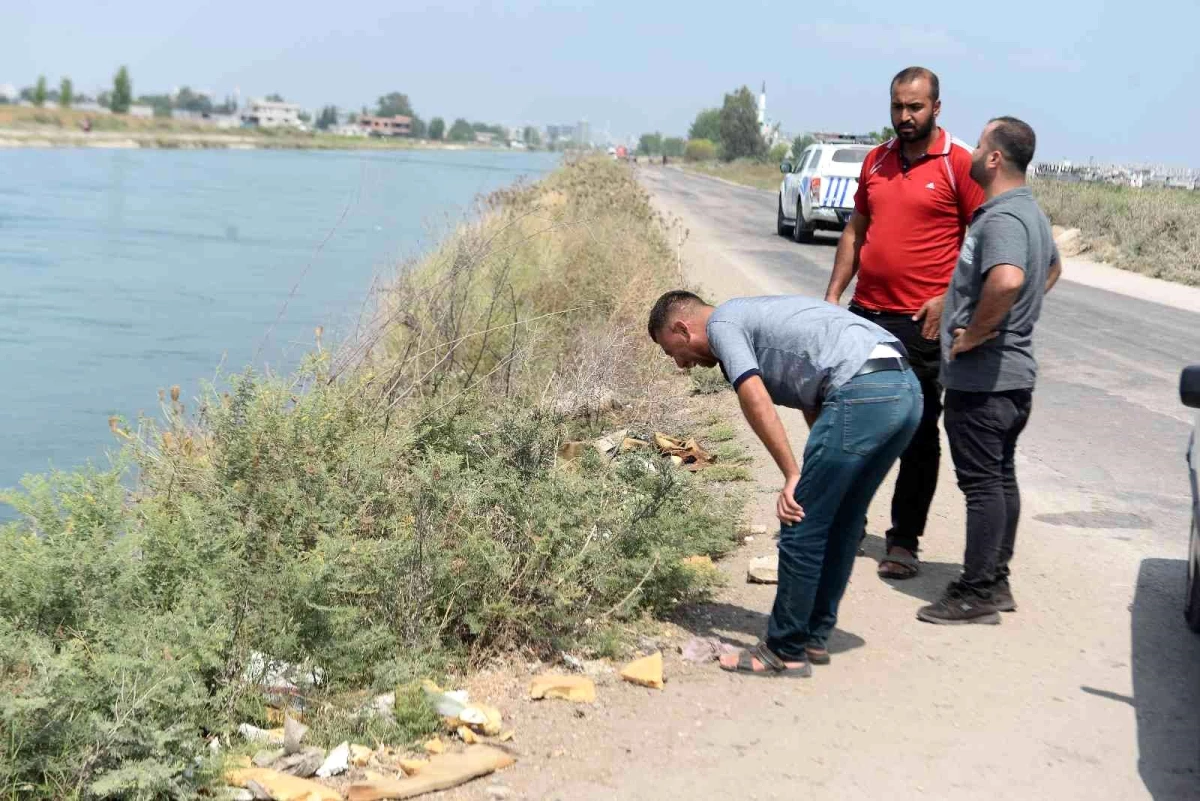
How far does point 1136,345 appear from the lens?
13414 millimetres

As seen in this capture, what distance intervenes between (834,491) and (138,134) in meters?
104

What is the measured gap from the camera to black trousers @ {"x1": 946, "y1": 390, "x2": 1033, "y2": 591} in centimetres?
531

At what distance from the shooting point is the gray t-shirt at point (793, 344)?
184 inches

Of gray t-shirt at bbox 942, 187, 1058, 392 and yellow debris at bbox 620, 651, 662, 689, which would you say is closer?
yellow debris at bbox 620, 651, 662, 689

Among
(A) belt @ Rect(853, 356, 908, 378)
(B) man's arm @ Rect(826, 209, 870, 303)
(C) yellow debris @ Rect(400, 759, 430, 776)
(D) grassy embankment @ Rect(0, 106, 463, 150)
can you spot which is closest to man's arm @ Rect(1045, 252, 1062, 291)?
(B) man's arm @ Rect(826, 209, 870, 303)

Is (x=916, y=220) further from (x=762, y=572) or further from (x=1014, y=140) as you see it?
(x=762, y=572)

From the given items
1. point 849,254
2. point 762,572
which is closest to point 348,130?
point 849,254

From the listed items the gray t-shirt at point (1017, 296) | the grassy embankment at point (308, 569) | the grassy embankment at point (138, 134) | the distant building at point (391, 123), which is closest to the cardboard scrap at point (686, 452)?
the grassy embankment at point (308, 569)

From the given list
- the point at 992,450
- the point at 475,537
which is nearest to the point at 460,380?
the point at 475,537

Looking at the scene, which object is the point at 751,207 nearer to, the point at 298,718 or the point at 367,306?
the point at 367,306

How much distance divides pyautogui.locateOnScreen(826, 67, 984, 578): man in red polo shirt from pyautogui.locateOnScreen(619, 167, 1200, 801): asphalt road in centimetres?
48

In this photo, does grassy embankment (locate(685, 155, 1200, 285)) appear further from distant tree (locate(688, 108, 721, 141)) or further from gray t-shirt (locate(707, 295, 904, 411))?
distant tree (locate(688, 108, 721, 141))

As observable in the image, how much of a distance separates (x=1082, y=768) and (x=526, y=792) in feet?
5.45

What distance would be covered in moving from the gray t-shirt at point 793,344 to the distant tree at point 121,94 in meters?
139
